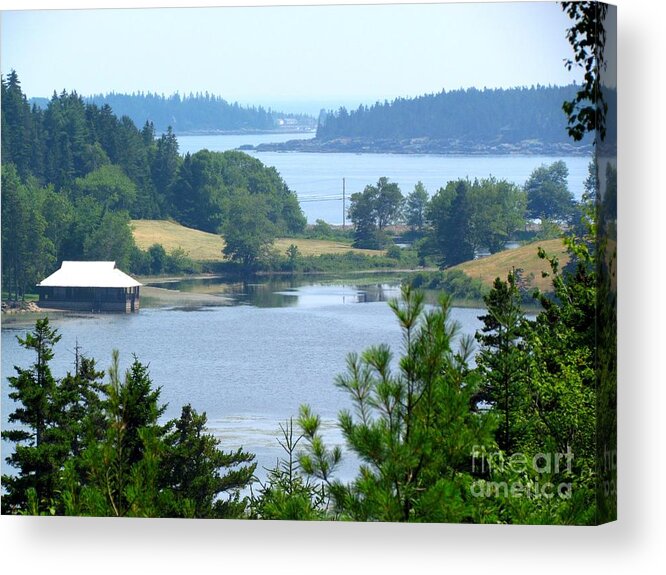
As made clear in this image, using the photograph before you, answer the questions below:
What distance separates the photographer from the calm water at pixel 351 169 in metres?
14.5

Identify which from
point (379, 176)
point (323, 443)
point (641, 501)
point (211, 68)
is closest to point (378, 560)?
point (323, 443)

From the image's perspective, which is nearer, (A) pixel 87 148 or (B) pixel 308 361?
(B) pixel 308 361

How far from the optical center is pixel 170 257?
15.2m

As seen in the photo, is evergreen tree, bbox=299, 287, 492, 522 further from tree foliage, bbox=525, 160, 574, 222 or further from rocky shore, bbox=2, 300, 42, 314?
rocky shore, bbox=2, 300, 42, 314

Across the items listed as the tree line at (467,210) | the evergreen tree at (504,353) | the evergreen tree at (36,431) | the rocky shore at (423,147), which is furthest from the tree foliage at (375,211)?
the evergreen tree at (36,431)

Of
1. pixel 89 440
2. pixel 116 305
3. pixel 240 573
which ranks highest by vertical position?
pixel 116 305

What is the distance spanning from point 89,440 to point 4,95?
9.23 ft

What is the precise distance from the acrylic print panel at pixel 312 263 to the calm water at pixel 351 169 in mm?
24

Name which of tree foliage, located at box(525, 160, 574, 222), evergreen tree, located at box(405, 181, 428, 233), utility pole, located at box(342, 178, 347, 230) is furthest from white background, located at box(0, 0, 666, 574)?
utility pole, located at box(342, 178, 347, 230)

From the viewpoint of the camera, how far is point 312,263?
1512 centimetres

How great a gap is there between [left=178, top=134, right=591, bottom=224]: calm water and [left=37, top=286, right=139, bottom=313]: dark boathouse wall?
1282 mm

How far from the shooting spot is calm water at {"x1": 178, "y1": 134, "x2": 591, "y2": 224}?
1453 cm

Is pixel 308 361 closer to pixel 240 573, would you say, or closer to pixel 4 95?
pixel 240 573

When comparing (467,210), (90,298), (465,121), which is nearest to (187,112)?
(90,298)
